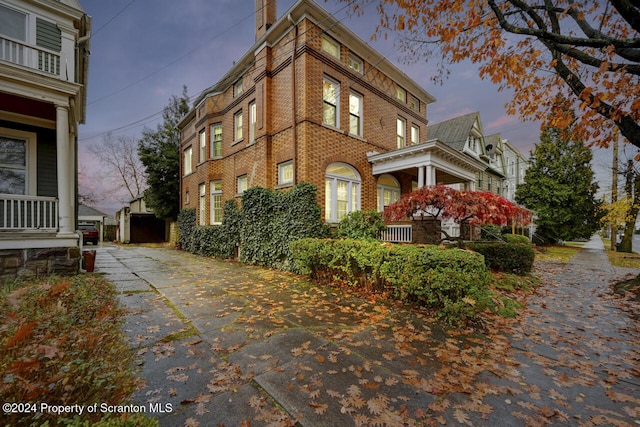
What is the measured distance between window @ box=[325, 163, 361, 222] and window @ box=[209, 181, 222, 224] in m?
6.83

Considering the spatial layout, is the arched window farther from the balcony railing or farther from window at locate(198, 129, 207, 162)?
the balcony railing

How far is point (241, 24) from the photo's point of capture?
27.6ft

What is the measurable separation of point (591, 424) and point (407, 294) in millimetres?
2656

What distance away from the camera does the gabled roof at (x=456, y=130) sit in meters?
18.7

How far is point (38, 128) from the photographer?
7.62m

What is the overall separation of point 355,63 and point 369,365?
→ 452 inches

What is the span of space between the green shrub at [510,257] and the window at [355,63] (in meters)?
8.53

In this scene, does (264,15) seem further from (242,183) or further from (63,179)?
(63,179)

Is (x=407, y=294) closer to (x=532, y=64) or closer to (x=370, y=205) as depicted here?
(x=532, y=64)

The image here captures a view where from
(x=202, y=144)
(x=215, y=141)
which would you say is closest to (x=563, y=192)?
(x=215, y=141)

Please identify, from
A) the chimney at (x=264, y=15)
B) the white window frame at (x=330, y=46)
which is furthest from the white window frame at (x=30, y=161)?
the white window frame at (x=330, y=46)

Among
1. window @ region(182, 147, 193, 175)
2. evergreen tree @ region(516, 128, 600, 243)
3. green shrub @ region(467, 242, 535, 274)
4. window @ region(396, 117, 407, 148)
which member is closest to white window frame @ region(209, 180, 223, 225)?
window @ region(182, 147, 193, 175)

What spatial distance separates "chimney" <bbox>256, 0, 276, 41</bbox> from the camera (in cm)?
1029

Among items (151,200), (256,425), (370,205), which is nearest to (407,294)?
(256,425)
